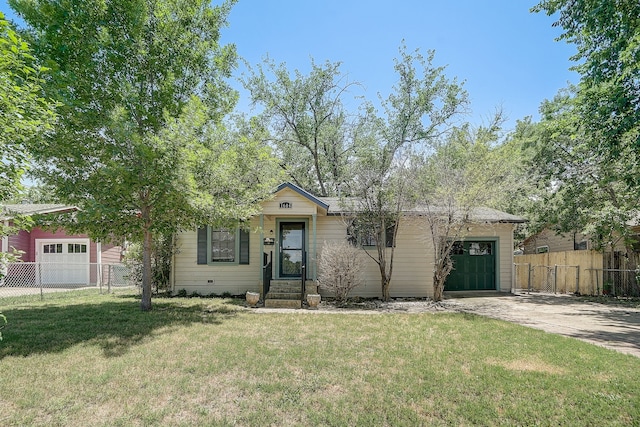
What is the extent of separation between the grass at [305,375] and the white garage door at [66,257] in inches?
440

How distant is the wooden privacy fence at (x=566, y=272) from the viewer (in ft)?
47.0

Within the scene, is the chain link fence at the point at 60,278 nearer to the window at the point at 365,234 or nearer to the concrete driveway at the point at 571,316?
the window at the point at 365,234

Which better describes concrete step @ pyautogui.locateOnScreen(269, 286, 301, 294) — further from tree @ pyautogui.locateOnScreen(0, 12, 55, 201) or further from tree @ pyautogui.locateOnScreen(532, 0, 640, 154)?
tree @ pyautogui.locateOnScreen(532, 0, 640, 154)

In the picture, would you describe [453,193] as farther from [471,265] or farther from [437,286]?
[471,265]

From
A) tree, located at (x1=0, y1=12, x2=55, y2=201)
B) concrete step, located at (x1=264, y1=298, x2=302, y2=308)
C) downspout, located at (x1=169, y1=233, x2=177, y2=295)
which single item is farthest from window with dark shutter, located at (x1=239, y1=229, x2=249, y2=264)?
tree, located at (x1=0, y1=12, x2=55, y2=201)

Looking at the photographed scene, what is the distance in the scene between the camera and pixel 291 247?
1275 cm

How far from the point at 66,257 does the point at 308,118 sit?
1366 cm

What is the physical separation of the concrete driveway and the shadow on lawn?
6908 millimetres

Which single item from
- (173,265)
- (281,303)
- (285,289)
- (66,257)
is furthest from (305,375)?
(66,257)

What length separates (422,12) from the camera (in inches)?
424

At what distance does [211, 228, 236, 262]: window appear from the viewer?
12.9m

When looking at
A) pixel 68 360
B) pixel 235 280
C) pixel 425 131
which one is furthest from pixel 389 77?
pixel 68 360

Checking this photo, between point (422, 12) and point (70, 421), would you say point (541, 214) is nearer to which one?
point (422, 12)

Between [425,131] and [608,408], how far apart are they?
636 inches
